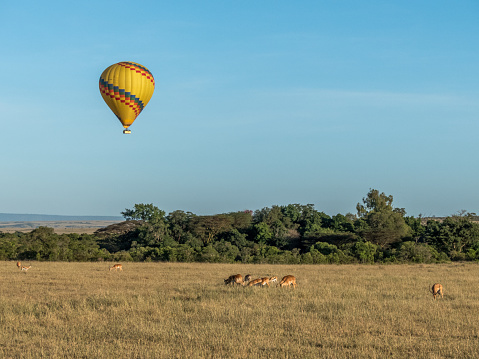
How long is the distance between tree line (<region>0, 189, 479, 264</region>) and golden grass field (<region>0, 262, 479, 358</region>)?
16697 millimetres

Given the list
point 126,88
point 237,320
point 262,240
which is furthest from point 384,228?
point 237,320

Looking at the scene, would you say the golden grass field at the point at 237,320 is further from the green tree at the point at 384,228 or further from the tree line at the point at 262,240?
the green tree at the point at 384,228

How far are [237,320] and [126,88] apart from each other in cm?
2012

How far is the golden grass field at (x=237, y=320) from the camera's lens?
9641 mm

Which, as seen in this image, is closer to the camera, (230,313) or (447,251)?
(230,313)

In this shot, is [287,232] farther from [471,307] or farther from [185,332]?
[185,332]

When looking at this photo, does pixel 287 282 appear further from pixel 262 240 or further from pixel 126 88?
pixel 262 240

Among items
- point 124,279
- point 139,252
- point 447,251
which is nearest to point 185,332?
point 124,279

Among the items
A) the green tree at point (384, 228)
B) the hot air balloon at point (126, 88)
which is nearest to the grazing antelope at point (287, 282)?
the hot air balloon at point (126, 88)

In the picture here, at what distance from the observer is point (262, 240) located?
52500 mm

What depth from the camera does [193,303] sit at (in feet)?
49.1

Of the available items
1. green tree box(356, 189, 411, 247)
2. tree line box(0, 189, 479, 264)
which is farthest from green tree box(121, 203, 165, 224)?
green tree box(356, 189, 411, 247)

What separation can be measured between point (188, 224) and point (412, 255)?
81.4ft

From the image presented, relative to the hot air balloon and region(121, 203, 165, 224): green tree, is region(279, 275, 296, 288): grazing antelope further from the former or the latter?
region(121, 203, 165, 224): green tree
